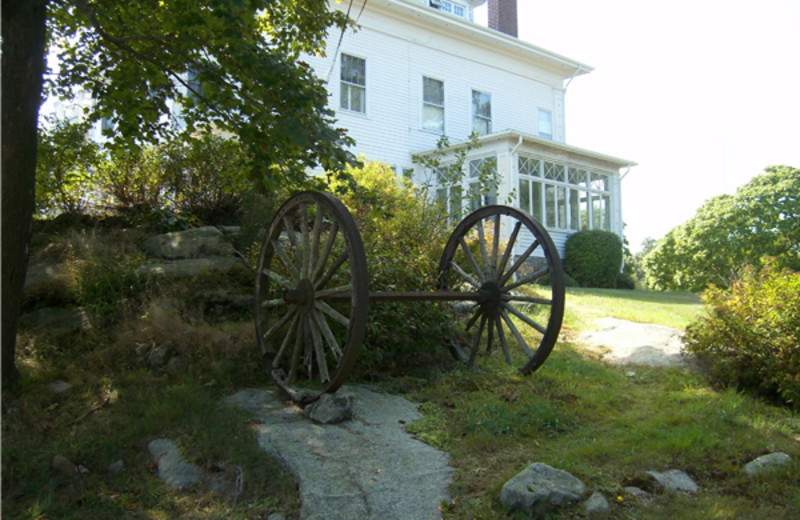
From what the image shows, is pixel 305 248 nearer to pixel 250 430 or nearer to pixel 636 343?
pixel 250 430

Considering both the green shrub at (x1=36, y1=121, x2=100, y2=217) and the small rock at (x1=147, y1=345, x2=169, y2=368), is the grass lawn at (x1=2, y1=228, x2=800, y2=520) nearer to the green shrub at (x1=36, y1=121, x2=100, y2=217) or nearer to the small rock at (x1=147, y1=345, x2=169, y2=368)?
the small rock at (x1=147, y1=345, x2=169, y2=368)

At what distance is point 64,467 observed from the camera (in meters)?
3.77

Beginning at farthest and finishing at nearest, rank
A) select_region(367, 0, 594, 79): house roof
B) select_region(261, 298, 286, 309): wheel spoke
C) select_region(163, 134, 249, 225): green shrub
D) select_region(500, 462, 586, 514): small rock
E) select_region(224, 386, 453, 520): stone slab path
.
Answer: select_region(367, 0, 594, 79): house roof < select_region(163, 134, 249, 225): green shrub < select_region(261, 298, 286, 309): wheel spoke < select_region(224, 386, 453, 520): stone slab path < select_region(500, 462, 586, 514): small rock

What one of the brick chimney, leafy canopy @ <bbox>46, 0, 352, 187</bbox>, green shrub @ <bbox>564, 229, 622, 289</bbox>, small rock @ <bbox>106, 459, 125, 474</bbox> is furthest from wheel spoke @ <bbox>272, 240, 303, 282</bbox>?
the brick chimney

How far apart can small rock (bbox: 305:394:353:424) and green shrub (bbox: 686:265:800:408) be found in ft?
11.4

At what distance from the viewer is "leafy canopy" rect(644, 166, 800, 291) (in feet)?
47.9

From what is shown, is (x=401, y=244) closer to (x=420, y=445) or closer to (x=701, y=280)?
(x=420, y=445)

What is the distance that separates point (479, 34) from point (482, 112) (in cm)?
235

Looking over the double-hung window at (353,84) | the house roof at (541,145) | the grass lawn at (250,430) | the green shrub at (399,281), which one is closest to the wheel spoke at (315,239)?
the green shrub at (399,281)

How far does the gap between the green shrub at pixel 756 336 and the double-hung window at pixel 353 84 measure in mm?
11824

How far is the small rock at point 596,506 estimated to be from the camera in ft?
10.3

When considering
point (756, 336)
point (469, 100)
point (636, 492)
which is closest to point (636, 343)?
point (756, 336)

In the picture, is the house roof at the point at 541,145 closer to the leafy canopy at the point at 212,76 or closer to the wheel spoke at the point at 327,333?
the leafy canopy at the point at 212,76

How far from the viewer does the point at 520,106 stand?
1962 cm
